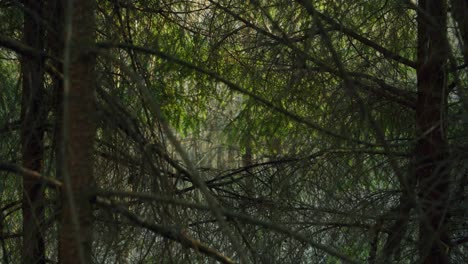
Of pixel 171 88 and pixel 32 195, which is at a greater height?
pixel 171 88

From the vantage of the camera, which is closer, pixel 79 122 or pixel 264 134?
pixel 79 122

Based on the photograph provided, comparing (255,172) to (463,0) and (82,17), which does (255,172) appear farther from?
(82,17)

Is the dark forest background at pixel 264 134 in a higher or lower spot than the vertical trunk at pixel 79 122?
higher

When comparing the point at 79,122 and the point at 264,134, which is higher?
the point at 264,134

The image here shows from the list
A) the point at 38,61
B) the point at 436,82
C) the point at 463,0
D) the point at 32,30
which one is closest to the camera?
Result: the point at 38,61

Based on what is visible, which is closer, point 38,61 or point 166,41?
point 38,61

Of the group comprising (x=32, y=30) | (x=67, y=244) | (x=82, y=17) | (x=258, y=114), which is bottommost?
(x=67, y=244)

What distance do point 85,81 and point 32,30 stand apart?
5.17 ft

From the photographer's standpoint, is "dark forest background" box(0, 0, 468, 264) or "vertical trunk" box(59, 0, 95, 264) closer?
"vertical trunk" box(59, 0, 95, 264)

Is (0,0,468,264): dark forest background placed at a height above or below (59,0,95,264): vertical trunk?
above

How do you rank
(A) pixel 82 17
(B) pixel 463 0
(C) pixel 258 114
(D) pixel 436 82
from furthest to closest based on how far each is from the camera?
(C) pixel 258 114 < (D) pixel 436 82 < (B) pixel 463 0 < (A) pixel 82 17

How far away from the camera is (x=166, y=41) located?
14.8 ft

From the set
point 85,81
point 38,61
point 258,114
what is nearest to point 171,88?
point 258,114

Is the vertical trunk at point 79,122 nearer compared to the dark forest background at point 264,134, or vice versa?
the vertical trunk at point 79,122
